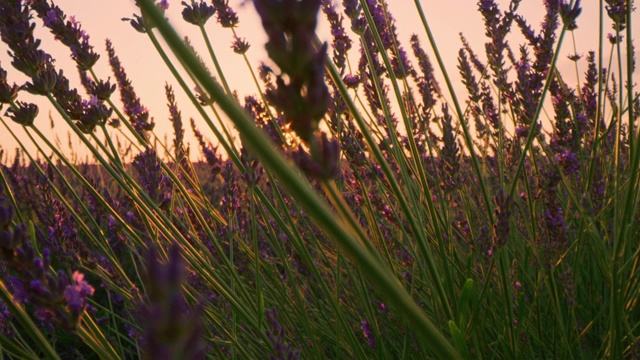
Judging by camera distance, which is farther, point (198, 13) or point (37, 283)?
point (198, 13)

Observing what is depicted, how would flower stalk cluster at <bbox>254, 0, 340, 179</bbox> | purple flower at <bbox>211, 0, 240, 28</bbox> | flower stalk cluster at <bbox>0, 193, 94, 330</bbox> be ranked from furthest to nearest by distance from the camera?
purple flower at <bbox>211, 0, 240, 28</bbox>, flower stalk cluster at <bbox>0, 193, 94, 330</bbox>, flower stalk cluster at <bbox>254, 0, 340, 179</bbox>

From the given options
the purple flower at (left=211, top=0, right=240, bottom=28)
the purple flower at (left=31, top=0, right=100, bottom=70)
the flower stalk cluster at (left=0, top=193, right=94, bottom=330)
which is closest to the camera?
the flower stalk cluster at (left=0, top=193, right=94, bottom=330)

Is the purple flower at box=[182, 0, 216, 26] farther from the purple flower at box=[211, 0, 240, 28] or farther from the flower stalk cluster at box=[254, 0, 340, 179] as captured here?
Result: the flower stalk cluster at box=[254, 0, 340, 179]

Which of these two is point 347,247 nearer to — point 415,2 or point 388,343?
point 415,2

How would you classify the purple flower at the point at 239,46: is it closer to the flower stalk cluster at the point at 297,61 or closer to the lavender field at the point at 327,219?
the lavender field at the point at 327,219

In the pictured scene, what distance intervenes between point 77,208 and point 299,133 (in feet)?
12.9

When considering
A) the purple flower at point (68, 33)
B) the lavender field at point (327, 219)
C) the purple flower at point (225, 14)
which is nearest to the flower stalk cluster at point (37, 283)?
the lavender field at point (327, 219)

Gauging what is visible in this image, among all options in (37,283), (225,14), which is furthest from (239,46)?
(37,283)

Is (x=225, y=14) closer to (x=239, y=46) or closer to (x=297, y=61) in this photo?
(x=239, y=46)

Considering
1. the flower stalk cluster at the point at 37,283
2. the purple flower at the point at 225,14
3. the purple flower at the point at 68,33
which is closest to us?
the flower stalk cluster at the point at 37,283

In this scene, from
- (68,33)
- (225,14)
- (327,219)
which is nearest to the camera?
(327,219)

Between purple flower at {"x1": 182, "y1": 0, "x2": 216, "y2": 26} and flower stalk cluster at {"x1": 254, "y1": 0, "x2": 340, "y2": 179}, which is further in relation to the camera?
purple flower at {"x1": 182, "y1": 0, "x2": 216, "y2": 26}

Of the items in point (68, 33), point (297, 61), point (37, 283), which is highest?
point (68, 33)

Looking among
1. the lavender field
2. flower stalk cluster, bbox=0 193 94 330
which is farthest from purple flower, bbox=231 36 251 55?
flower stalk cluster, bbox=0 193 94 330
